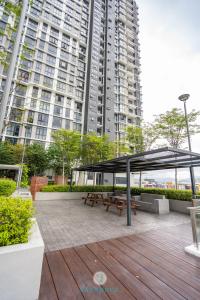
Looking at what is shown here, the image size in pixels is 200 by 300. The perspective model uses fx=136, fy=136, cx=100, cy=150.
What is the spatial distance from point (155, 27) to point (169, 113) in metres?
8.25

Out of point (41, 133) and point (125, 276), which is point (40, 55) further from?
point (125, 276)

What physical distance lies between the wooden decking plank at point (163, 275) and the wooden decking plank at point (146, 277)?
0.33 feet

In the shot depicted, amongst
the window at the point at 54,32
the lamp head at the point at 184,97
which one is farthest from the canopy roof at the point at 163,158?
the window at the point at 54,32

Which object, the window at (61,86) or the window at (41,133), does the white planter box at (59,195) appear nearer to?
the window at (41,133)

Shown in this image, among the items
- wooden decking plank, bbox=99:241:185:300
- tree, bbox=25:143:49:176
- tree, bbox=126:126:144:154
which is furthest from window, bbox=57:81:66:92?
wooden decking plank, bbox=99:241:185:300

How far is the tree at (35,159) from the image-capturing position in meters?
25.9

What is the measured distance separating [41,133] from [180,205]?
3031 centimetres

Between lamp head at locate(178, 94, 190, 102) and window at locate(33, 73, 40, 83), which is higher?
window at locate(33, 73, 40, 83)

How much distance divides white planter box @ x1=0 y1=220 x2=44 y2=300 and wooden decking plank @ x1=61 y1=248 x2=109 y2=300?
0.77 metres

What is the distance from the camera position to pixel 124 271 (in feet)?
9.16

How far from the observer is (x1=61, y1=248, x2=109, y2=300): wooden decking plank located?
218 centimetres

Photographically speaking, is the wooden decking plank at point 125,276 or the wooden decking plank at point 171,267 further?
the wooden decking plank at point 171,267

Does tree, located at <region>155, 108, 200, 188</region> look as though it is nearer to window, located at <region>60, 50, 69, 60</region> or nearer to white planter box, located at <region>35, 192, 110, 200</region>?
white planter box, located at <region>35, 192, 110, 200</region>

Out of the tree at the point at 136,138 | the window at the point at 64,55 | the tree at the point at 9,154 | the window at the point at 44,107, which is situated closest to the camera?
the tree at the point at 136,138
